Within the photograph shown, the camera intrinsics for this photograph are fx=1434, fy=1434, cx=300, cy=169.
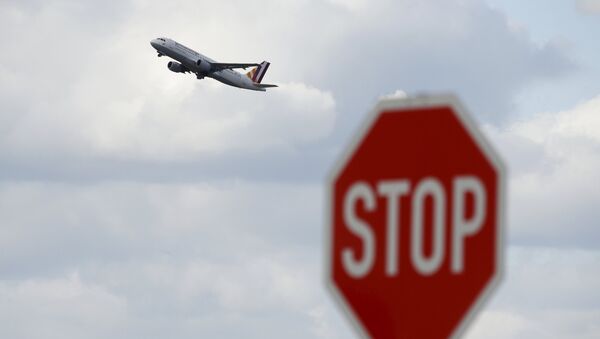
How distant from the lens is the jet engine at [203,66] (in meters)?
168

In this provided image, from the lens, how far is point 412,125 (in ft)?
25.7

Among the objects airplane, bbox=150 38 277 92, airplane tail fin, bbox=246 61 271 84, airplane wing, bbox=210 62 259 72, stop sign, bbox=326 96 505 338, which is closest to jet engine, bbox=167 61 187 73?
airplane, bbox=150 38 277 92

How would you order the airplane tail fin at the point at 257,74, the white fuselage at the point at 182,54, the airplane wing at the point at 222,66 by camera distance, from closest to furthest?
the white fuselage at the point at 182,54 → the airplane wing at the point at 222,66 → the airplane tail fin at the point at 257,74

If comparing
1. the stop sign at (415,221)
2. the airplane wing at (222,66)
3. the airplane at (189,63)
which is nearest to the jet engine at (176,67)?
the airplane at (189,63)

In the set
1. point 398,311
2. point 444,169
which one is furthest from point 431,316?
point 444,169

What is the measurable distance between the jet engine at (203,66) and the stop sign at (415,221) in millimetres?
160749

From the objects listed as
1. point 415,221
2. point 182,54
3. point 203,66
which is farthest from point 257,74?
point 415,221

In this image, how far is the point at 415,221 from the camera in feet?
24.9

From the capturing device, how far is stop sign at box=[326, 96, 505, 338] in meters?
7.45

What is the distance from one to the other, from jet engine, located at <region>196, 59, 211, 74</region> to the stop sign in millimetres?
160749

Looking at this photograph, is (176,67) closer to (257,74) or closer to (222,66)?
(222,66)

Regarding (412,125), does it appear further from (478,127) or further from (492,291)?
(492,291)

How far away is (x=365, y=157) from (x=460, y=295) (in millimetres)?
993

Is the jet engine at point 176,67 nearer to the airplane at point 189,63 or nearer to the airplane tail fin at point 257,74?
the airplane at point 189,63
